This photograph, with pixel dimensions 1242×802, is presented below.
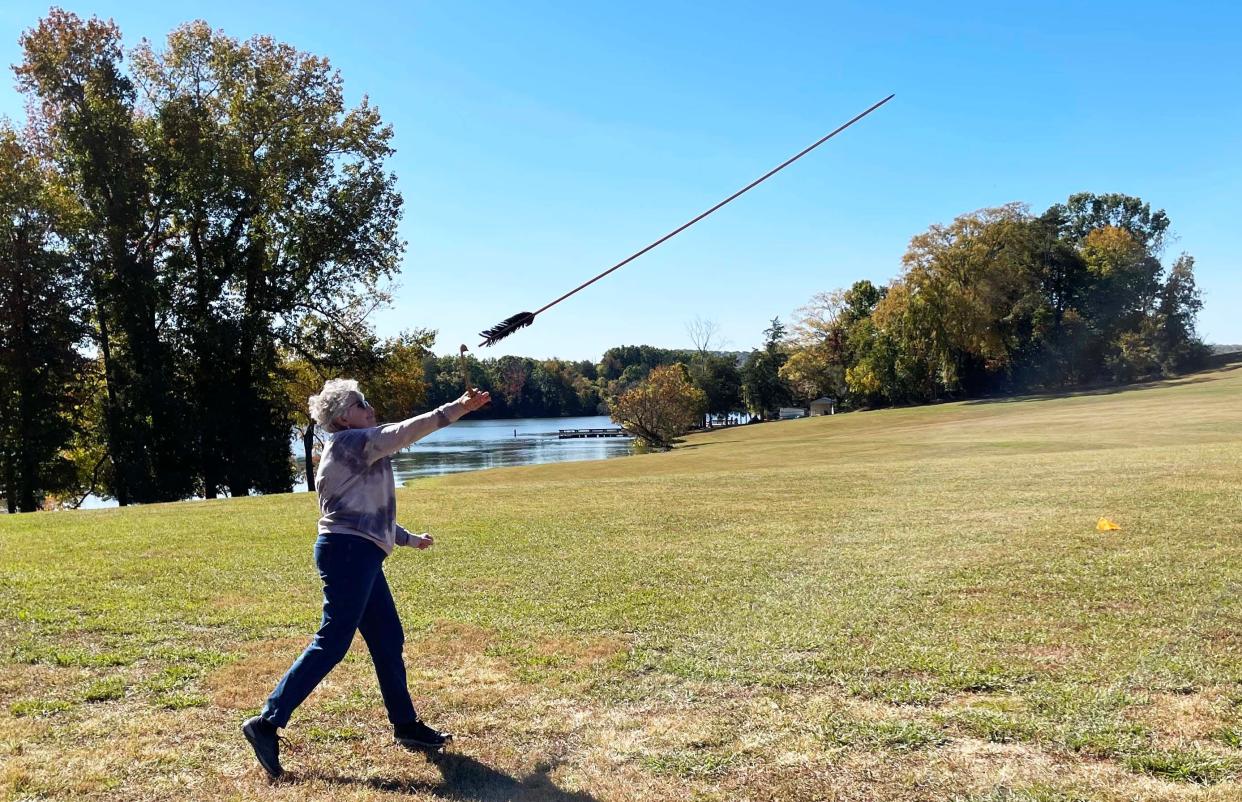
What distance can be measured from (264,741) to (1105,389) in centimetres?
7592

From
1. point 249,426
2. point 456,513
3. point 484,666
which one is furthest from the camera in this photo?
point 249,426

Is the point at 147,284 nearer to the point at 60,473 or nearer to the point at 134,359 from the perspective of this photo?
the point at 134,359

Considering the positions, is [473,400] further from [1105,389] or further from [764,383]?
[764,383]

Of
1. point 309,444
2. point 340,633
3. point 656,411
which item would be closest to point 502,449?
point 656,411

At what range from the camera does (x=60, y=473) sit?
32.0 m

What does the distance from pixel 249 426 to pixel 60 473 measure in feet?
25.4

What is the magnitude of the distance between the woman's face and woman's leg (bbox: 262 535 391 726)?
0.67 metres

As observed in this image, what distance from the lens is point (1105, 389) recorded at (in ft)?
221

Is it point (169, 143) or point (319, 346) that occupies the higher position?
point (169, 143)

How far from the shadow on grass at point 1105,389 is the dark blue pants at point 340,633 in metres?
68.8

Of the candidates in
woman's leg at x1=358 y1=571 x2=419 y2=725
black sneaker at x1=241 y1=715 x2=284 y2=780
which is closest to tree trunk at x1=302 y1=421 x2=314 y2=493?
woman's leg at x1=358 y1=571 x2=419 y2=725


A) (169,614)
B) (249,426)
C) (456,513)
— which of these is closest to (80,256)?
(249,426)

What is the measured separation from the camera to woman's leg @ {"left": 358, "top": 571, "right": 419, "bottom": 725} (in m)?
4.64

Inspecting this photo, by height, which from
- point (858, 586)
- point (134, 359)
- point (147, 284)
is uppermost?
point (147, 284)
